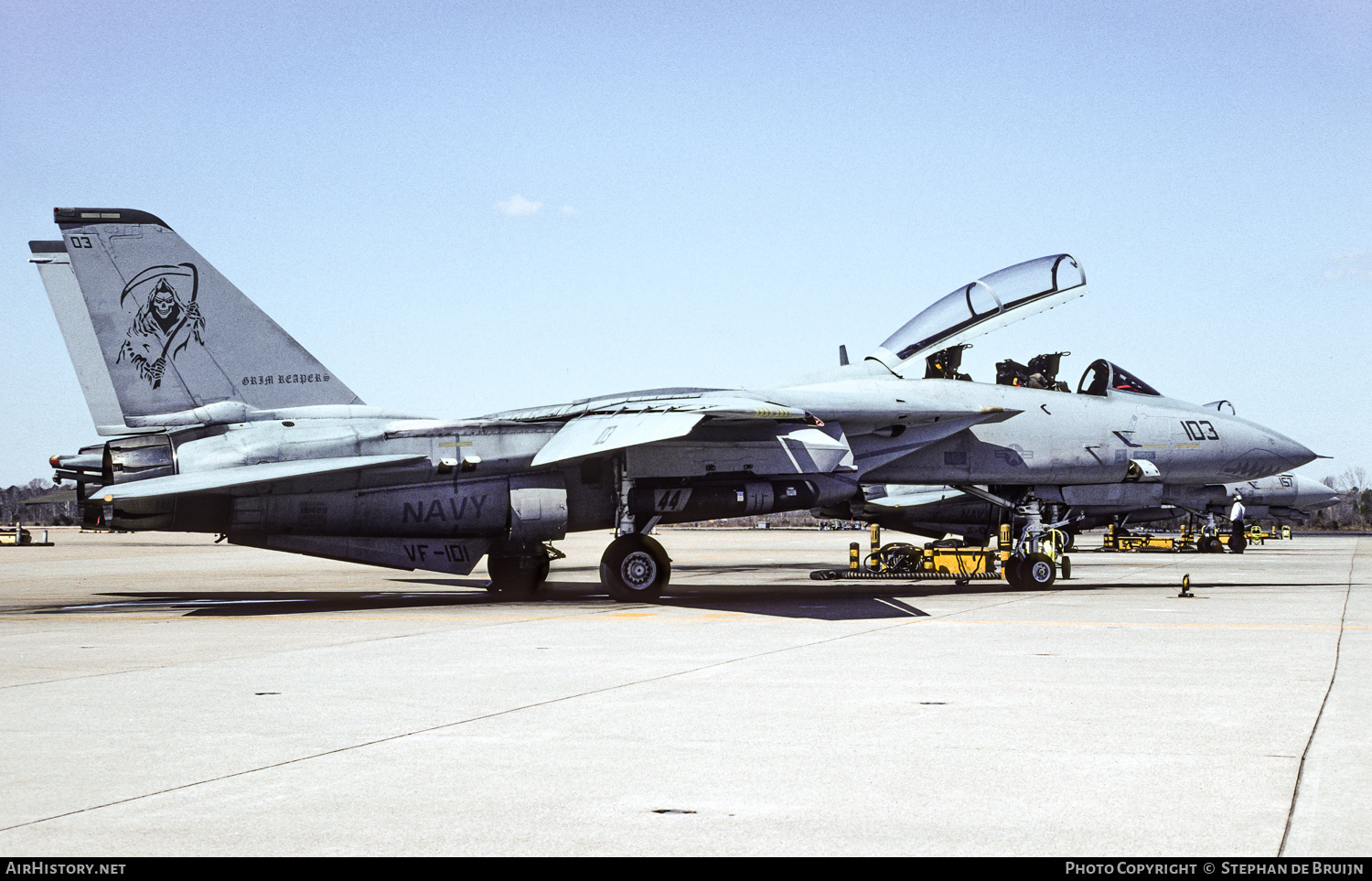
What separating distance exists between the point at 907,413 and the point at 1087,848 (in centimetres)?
1202

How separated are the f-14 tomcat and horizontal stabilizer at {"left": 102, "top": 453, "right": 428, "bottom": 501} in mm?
43

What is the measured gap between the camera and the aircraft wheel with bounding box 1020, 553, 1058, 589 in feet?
56.4

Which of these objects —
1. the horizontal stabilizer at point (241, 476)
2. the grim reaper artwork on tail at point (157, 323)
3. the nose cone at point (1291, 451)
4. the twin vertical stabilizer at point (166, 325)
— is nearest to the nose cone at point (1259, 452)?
the nose cone at point (1291, 451)

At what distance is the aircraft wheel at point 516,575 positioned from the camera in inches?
655

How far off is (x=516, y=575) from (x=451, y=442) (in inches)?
→ 102

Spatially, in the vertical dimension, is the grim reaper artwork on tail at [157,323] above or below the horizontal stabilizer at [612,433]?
above

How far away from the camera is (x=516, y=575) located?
16.7 meters

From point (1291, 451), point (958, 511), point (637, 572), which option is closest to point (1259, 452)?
point (1291, 451)

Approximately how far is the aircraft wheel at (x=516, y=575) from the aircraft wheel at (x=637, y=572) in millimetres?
2095

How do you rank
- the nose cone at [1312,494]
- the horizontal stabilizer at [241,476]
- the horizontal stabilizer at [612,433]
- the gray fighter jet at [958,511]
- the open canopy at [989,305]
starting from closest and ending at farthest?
the horizontal stabilizer at [612,433] < the horizontal stabilizer at [241,476] < the open canopy at [989,305] < the gray fighter jet at [958,511] < the nose cone at [1312,494]

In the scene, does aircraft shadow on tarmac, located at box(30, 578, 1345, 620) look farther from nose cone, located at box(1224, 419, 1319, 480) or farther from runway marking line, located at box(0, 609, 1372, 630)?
nose cone, located at box(1224, 419, 1319, 480)

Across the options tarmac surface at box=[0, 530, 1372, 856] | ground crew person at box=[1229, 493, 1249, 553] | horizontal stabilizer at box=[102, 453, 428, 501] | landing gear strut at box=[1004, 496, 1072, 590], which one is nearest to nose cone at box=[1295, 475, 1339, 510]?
ground crew person at box=[1229, 493, 1249, 553]

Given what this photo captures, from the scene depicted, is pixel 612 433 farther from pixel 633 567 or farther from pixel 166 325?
pixel 166 325

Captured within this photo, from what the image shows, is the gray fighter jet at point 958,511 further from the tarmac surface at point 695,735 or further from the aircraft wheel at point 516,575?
the tarmac surface at point 695,735
